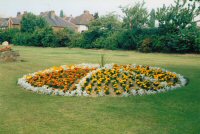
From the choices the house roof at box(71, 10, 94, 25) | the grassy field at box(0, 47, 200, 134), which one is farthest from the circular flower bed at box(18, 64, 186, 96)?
the house roof at box(71, 10, 94, 25)

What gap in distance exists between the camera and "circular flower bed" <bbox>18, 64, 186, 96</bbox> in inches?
440

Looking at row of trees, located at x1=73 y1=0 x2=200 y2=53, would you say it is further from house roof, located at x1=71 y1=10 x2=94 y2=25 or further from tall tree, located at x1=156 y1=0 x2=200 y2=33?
house roof, located at x1=71 y1=10 x2=94 y2=25

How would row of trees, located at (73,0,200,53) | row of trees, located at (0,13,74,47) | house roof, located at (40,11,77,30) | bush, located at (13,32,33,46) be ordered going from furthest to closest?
house roof, located at (40,11,77,30), bush, located at (13,32,33,46), row of trees, located at (0,13,74,47), row of trees, located at (73,0,200,53)

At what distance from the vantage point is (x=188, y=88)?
476 inches

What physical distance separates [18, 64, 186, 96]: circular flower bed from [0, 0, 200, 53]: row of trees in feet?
67.5

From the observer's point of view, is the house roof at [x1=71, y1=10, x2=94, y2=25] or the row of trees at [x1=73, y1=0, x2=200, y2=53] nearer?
the row of trees at [x1=73, y1=0, x2=200, y2=53]

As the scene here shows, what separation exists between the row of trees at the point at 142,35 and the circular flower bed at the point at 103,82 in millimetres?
20563

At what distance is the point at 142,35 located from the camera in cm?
3981

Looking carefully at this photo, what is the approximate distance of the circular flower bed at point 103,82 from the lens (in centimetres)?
1117

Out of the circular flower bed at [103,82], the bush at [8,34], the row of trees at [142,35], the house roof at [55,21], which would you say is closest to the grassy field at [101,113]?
the circular flower bed at [103,82]

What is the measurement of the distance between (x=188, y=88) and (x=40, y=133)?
23.6 ft

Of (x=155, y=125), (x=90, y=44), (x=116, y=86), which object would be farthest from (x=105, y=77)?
(x=90, y=44)

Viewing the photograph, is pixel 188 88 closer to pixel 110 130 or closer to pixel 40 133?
pixel 110 130

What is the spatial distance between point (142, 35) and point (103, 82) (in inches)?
1134
